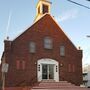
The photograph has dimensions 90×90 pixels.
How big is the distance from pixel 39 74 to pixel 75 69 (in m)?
5.97

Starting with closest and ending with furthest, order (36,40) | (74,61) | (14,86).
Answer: (14,86), (36,40), (74,61)

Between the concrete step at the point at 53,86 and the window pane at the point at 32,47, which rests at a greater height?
the window pane at the point at 32,47

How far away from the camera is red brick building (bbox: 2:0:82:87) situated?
3659cm

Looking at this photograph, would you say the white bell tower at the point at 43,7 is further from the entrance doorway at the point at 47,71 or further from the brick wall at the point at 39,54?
the entrance doorway at the point at 47,71

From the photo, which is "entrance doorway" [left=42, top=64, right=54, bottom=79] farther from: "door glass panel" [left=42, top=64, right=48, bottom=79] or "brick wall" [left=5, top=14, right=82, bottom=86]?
"brick wall" [left=5, top=14, right=82, bottom=86]

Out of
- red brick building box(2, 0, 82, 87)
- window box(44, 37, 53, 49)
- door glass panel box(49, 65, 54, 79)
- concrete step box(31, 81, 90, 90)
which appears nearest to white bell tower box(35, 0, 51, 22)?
red brick building box(2, 0, 82, 87)

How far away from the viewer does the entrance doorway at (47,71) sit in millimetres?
38312

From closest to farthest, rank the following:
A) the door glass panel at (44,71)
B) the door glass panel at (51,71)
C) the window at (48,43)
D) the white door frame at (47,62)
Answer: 1. the white door frame at (47,62)
2. the door glass panel at (44,71)
3. the door glass panel at (51,71)
4. the window at (48,43)

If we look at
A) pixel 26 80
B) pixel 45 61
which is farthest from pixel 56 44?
pixel 26 80

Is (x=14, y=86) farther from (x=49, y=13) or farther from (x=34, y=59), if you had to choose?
(x=49, y=13)

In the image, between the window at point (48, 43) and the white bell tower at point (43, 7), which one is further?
the white bell tower at point (43, 7)

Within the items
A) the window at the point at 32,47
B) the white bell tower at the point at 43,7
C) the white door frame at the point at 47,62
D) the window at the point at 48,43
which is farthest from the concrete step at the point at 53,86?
the white bell tower at the point at 43,7

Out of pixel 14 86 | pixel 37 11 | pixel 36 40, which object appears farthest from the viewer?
pixel 37 11

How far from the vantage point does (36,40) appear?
38625 millimetres
